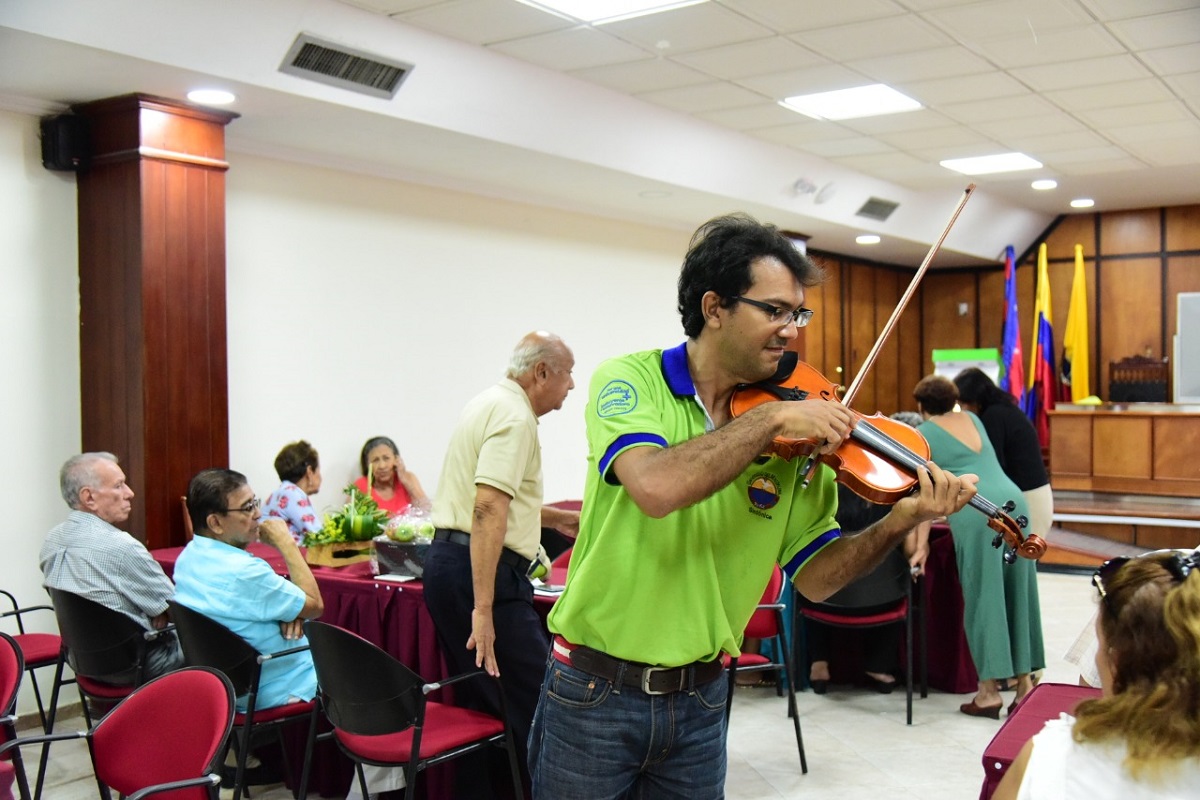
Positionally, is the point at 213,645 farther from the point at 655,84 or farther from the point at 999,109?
the point at 999,109

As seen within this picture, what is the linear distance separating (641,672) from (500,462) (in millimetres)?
1448

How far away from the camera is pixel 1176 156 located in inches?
341

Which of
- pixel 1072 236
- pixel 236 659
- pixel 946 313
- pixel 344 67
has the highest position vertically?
pixel 1072 236

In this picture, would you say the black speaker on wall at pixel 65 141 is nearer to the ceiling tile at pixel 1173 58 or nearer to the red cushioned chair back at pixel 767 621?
the red cushioned chair back at pixel 767 621

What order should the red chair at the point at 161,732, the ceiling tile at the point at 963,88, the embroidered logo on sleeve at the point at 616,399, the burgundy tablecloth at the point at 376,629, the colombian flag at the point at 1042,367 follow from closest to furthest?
the embroidered logo on sleeve at the point at 616,399 → the red chair at the point at 161,732 → the burgundy tablecloth at the point at 376,629 → the ceiling tile at the point at 963,88 → the colombian flag at the point at 1042,367

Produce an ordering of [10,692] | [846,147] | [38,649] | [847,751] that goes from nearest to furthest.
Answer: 1. [10,692]
2. [38,649]
3. [847,751]
4. [846,147]

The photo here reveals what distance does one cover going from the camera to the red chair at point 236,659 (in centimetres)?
331

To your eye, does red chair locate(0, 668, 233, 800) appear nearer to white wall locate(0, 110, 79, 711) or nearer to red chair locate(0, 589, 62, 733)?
red chair locate(0, 589, 62, 733)

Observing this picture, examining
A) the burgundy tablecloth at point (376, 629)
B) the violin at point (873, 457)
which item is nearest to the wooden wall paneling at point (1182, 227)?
the burgundy tablecloth at point (376, 629)

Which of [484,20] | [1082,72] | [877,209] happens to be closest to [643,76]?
[484,20]

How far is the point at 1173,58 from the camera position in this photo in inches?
230

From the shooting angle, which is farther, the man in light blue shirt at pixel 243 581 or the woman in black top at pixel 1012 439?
the woman in black top at pixel 1012 439

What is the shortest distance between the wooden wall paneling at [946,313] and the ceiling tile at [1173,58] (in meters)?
6.80

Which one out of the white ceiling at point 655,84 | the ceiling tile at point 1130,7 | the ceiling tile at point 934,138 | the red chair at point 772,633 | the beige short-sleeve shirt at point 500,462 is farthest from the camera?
the ceiling tile at point 934,138
